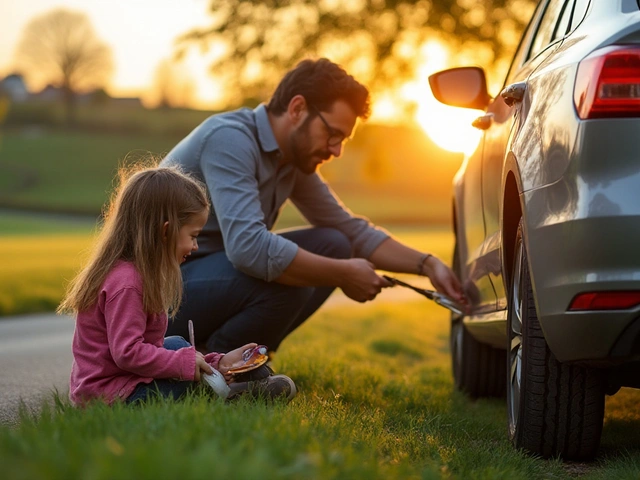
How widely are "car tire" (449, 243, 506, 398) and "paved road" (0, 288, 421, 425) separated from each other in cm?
220

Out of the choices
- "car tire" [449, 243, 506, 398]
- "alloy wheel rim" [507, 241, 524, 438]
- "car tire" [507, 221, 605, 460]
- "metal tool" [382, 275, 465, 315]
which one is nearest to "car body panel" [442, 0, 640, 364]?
"car tire" [507, 221, 605, 460]

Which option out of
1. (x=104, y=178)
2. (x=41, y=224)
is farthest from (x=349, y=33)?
(x=104, y=178)

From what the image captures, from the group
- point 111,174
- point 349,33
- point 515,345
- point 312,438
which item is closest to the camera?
point 312,438

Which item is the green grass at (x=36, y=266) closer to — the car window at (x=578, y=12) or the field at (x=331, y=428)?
the field at (x=331, y=428)

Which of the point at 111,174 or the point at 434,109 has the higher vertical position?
the point at 434,109

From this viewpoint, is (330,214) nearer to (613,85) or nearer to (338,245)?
(338,245)

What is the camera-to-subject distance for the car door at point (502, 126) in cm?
398

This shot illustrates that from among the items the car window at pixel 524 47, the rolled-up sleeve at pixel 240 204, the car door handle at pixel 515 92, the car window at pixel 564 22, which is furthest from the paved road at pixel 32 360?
the car window at pixel 524 47

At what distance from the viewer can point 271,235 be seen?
190 inches

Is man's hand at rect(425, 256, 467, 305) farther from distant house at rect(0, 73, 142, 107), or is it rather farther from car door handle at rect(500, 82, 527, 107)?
distant house at rect(0, 73, 142, 107)

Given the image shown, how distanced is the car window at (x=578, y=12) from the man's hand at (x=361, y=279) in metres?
1.65

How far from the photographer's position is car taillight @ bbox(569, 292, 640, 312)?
296 cm

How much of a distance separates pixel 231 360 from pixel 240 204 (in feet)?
3.43

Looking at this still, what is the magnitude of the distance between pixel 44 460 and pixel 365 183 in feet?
226
